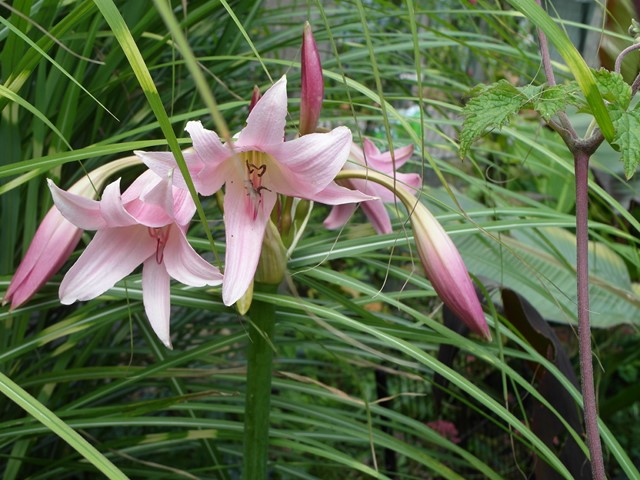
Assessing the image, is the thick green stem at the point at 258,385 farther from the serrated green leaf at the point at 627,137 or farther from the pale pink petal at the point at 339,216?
the serrated green leaf at the point at 627,137

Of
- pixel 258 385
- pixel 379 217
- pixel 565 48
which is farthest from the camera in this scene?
pixel 379 217

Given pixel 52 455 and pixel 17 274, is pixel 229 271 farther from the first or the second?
pixel 52 455

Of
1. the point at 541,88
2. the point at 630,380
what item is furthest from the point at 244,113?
the point at 630,380

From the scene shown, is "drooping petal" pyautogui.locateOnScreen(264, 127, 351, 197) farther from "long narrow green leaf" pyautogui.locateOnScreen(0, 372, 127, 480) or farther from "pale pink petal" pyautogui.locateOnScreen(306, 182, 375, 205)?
"long narrow green leaf" pyautogui.locateOnScreen(0, 372, 127, 480)

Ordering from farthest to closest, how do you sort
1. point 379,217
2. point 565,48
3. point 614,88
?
point 379,217 < point 614,88 < point 565,48

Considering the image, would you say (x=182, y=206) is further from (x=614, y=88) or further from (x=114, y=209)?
(x=614, y=88)

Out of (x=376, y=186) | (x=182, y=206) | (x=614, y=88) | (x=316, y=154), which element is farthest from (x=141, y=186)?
(x=614, y=88)
